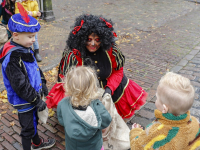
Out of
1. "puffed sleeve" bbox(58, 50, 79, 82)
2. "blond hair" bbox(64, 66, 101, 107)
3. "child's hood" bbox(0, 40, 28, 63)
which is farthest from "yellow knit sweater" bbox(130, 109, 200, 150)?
"child's hood" bbox(0, 40, 28, 63)

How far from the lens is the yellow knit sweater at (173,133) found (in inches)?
57.7

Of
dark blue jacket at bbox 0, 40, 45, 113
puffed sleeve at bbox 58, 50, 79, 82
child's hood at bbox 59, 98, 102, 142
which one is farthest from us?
puffed sleeve at bbox 58, 50, 79, 82

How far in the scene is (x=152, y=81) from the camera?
416cm

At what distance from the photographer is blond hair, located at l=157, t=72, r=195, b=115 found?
1414mm

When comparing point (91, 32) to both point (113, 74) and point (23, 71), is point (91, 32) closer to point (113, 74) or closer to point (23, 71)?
point (113, 74)

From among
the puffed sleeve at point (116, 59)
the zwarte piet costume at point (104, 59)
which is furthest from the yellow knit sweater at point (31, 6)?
the puffed sleeve at point (116, 59)

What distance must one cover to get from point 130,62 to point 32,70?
3180 mm

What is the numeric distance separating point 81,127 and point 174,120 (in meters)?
0.74

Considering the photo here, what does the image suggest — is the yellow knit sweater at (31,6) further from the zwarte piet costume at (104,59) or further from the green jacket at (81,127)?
the green jacket at (81,127)

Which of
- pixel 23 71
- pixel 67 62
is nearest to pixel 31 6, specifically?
pixel 67 62

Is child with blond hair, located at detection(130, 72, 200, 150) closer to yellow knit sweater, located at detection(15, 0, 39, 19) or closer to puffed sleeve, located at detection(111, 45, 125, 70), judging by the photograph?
puffed sleeve, located at detection(111, 45, 125, 70)

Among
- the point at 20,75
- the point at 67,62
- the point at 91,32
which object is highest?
the point at 91,32

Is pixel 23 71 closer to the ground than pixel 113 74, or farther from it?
farther from it

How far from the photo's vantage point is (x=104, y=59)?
2637mm
